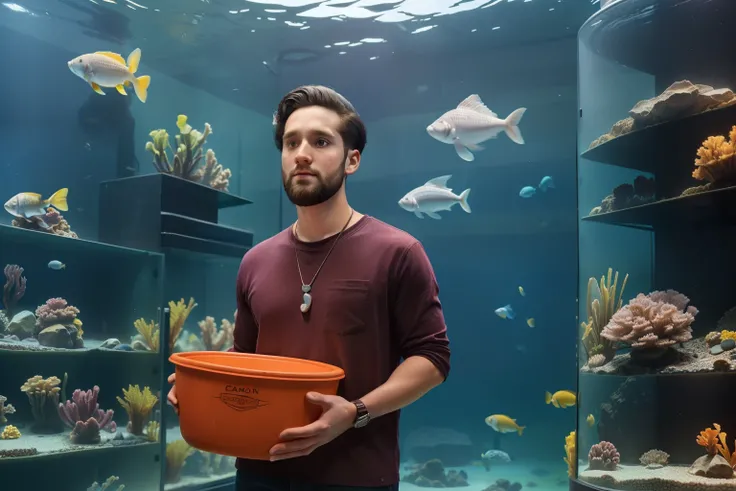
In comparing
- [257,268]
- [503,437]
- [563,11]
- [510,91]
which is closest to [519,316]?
[503,437]

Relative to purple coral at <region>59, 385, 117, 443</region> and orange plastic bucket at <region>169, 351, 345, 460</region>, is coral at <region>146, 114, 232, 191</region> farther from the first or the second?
orange plastic bucket at <region>169, 351, 345, 460</region>

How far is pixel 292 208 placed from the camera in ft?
35.9

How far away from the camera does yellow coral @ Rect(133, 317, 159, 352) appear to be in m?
5.64

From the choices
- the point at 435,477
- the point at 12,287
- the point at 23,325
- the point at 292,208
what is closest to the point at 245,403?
the point at 23,325

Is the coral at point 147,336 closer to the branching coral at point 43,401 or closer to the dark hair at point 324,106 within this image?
the branching coral at point 43,401

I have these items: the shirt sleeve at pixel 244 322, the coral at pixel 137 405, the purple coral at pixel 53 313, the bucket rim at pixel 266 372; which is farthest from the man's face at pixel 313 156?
the coral at pixel 137 405

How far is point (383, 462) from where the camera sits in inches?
76.1

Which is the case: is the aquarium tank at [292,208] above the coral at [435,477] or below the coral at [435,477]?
above

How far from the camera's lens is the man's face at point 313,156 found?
2018 millimetres

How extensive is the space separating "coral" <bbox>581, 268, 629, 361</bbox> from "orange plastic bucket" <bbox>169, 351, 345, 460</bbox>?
275 cm

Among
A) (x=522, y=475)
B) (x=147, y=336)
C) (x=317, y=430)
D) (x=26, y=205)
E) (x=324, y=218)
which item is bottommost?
(x=522, y=475)

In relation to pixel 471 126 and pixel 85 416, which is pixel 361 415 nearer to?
pixel 85 416

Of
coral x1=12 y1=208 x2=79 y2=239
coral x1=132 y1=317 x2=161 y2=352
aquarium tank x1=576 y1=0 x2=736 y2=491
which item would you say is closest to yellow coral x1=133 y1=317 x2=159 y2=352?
coral x1=132 y1=317 x2=161 y2=352

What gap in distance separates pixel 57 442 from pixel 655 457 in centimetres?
436
